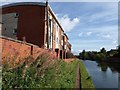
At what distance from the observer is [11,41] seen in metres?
9.28

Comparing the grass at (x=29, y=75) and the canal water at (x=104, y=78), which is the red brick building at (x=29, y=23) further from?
the grass at (x=29, y=75)

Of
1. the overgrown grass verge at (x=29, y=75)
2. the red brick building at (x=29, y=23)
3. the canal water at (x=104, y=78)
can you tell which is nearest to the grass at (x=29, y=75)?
the overgrown grass verge at (x=29, y=75)

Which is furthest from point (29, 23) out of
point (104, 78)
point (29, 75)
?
point (29, 75)

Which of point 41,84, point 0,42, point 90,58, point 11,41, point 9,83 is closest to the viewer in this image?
point 9,83

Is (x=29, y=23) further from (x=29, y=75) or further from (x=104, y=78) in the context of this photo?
(x=29, y=75)

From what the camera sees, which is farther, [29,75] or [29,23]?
[29,23]

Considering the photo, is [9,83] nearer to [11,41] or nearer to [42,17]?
[11,41]

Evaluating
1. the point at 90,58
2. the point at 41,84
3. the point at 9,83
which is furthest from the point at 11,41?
the point at 90,58

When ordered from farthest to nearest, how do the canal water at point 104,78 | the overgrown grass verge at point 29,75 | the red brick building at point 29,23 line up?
the red brick building at point 29,23
the canal water at point 104,78
the overgrown grass verge at point 29,75

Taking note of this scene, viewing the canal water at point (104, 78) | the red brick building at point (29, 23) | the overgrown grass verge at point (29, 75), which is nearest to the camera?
the overgrown grass verge at point (29, 75)

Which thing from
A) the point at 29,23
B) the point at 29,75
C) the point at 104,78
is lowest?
the point at 104,78

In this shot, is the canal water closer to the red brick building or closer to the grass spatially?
the red brick building

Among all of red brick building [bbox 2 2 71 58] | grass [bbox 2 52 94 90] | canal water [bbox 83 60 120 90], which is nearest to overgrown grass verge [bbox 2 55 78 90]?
grass [bbox 2 52 94 90]

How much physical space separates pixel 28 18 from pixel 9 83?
69.2 feet
